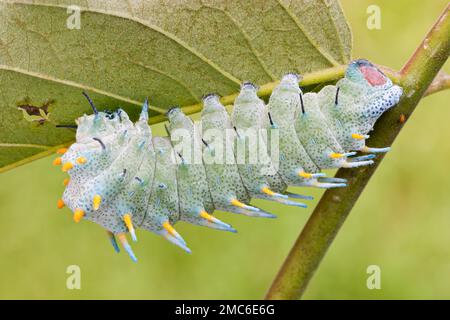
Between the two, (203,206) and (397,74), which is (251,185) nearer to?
(203,206)

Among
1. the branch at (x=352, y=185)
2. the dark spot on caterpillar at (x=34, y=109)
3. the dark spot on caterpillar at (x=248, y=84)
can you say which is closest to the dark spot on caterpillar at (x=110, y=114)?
the dark spot on caterpillar at (x=34, y=109)

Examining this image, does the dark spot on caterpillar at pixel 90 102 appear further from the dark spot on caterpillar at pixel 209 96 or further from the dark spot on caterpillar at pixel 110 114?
the dark spot on caterpillar at pixel 209 96

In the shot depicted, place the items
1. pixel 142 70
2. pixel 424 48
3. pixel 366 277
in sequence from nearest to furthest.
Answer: pixel 424 48 → pixel 142 70 → pixel 366 277

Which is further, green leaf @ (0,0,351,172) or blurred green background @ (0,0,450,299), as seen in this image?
blurred green background @ (0,0,450,299)

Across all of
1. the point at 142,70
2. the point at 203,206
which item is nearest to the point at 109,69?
the point at 142,70

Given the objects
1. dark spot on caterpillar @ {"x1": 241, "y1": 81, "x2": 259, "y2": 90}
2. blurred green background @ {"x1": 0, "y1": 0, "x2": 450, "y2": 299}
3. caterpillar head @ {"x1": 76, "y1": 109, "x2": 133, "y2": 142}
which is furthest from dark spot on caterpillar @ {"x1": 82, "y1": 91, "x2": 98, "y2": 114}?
blurred green background @ {"x1": 0, "y1": 0, "x2": 450, "y2": 299}

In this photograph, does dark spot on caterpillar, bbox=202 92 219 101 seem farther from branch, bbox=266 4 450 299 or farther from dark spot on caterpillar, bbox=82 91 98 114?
branch, bbox=266 4 450 299
